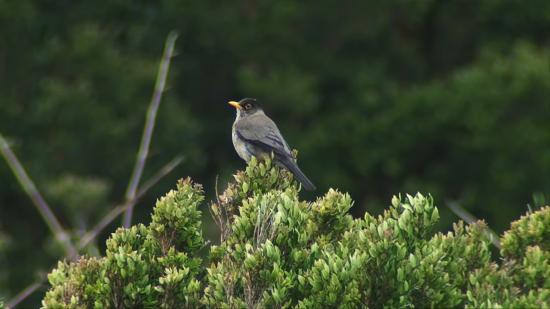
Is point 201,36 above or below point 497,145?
above

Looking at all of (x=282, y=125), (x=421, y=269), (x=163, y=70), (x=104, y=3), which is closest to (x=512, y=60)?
(x=282, y=125)

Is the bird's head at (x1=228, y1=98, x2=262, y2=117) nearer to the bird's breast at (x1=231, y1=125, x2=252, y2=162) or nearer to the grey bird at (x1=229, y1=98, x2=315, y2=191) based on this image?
the grey bird at (x1=229, y1=98, x2=315, y2=191)

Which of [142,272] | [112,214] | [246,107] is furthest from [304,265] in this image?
[246,107]

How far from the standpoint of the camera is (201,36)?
35.8m

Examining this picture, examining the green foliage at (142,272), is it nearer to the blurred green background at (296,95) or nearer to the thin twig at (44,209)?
the thin twig at (44,209)

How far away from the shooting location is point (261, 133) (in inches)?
477

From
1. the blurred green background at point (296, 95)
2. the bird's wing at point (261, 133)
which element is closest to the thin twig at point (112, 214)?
the bird's wing at point (261, 133)

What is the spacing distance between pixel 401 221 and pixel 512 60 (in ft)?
92.6

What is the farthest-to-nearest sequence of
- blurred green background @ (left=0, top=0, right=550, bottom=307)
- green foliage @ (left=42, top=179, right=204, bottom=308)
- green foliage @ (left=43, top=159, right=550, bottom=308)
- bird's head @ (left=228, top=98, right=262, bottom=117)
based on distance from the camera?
blurred green background @ (left=0, top=0, right=550, bottom=307), bird's head @ (left=228, top=98, right=262, bottom=117), green foliage @ (left=42, top=179, right=204, bottom=308), green foliage @ (left=43, top=159, right=550, bottom=308)

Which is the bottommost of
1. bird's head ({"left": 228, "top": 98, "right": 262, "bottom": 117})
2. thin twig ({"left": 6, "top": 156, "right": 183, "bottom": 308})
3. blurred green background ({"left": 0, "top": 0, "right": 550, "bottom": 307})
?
thin twig ({"left": 6, "top": 156, "right": 183, "bottom": 308})

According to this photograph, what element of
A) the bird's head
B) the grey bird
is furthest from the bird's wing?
the bird's head

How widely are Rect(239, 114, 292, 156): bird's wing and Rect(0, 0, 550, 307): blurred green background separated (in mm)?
15010

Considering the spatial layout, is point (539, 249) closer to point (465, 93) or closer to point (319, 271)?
point (319, 271)

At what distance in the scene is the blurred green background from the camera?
3119 centimetres
